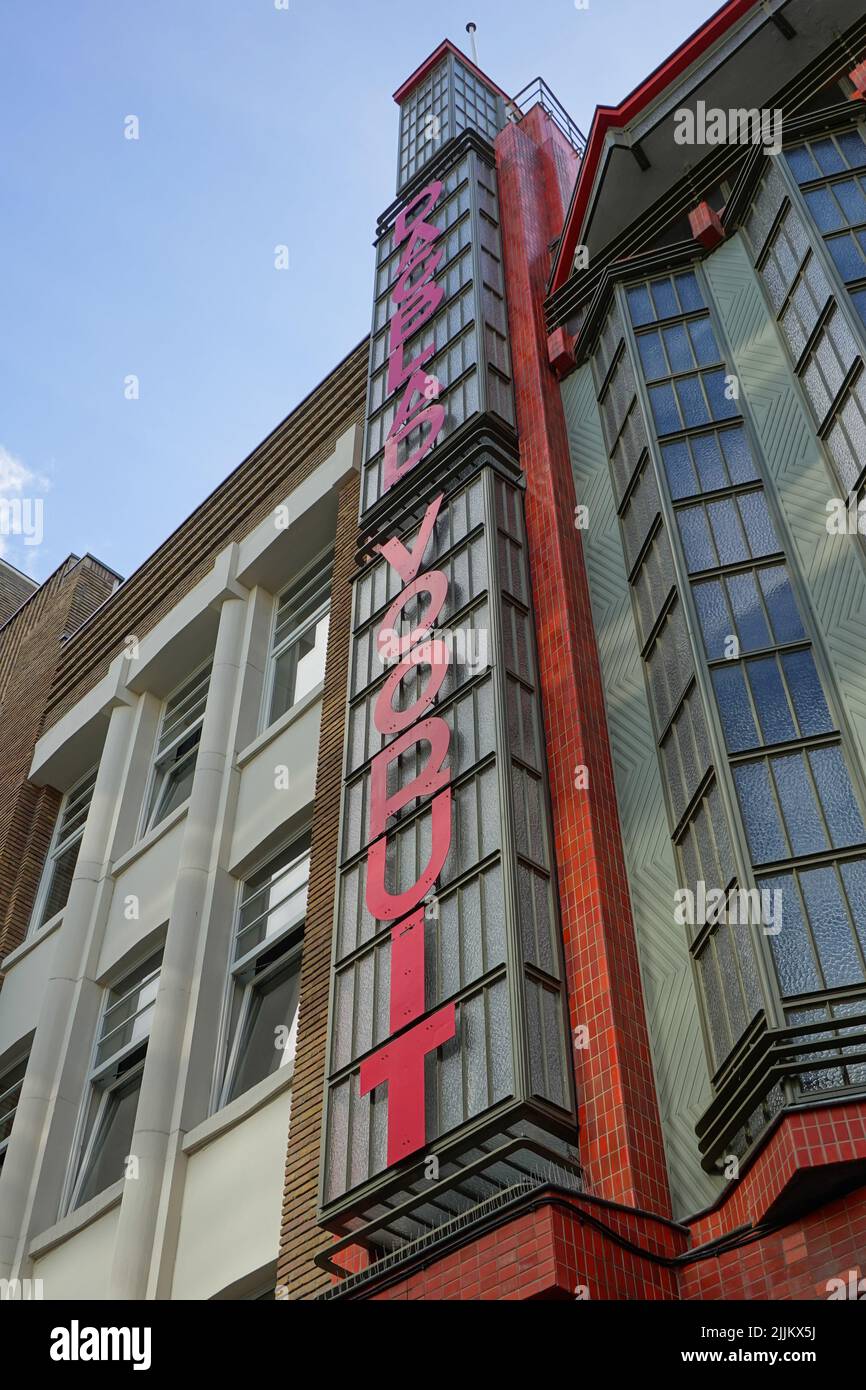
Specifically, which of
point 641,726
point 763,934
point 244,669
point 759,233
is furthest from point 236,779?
point 763,934

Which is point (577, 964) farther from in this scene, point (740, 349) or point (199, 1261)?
point (740, 349)

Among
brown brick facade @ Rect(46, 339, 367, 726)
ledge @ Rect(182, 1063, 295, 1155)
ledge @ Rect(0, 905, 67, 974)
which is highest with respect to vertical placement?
brown brick facade @ Rect(46, 339, 367, 726)

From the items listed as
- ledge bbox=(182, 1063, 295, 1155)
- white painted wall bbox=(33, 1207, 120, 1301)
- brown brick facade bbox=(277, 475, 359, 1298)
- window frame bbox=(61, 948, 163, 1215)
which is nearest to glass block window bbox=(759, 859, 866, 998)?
brown brick facade bbox=(277, 475, 359, 1298)

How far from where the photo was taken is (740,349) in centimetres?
1606

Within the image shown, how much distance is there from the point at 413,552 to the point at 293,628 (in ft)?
18.7

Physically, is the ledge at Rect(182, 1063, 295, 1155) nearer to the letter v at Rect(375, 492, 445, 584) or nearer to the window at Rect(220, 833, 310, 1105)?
the window at Rect(220, 833, 310, 1105)

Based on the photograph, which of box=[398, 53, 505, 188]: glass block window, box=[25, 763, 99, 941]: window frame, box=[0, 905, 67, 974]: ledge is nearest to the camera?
box=[0, 905, 67, 974]: ledge

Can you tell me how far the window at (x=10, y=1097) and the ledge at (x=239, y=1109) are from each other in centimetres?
652

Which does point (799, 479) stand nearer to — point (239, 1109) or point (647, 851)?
point (647, 851)

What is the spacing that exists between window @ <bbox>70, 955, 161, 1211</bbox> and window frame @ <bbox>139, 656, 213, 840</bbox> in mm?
2756

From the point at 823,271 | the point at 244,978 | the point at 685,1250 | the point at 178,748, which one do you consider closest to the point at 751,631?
the point at 823,271

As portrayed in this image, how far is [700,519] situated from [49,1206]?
11.6 meters

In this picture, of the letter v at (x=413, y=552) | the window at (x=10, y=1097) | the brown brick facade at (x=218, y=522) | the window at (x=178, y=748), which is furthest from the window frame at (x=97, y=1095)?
the brown brick facade at (x=218, y=522)

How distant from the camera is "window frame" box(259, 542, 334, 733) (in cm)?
2142
